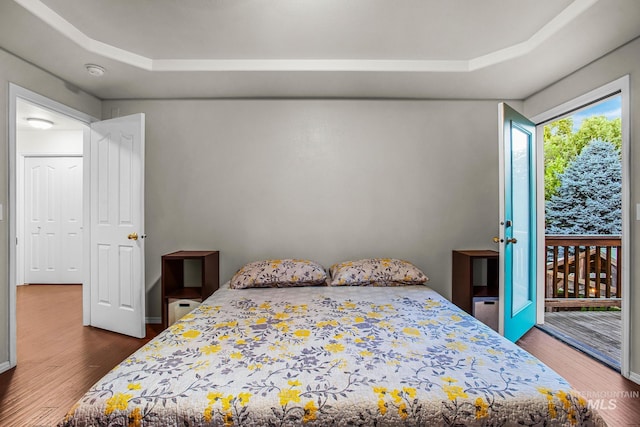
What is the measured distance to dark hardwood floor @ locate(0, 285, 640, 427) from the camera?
188 centimetres

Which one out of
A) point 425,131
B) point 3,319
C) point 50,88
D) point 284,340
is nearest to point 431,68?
point 425,131

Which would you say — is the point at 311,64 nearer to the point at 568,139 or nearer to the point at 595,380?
the point at 595,380

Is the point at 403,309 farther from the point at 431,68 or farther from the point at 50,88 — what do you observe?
the point at 50,88

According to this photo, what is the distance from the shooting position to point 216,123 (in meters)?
3.31

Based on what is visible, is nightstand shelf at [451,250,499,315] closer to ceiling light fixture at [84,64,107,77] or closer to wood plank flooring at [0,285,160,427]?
wood plank flooring at [0,285,160,427]

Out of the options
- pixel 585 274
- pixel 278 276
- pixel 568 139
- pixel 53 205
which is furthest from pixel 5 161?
pixel 568 139

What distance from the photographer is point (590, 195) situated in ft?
16.1

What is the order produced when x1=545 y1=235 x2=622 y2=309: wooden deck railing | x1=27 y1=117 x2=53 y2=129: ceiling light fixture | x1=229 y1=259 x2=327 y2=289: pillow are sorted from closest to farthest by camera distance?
x1=229 y1=259 x2=327 y2=289: pillow < x1=545 y1=235 x2=622 y2=309: wooden deck railing < x1=27 y1=117 x2=53 y2=129: ceiling light fixture

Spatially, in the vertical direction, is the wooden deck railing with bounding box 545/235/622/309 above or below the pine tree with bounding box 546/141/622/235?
below

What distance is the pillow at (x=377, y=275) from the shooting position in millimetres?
2805

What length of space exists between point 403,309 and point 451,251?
1477 mm

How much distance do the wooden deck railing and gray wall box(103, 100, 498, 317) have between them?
5.73ft

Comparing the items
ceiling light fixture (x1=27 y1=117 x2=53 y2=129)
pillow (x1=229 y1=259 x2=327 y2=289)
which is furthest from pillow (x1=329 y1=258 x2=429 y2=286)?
ceiling light fixture (x1=27 y1=117 x2=53 y2=129)

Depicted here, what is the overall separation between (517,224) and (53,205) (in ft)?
21.8
